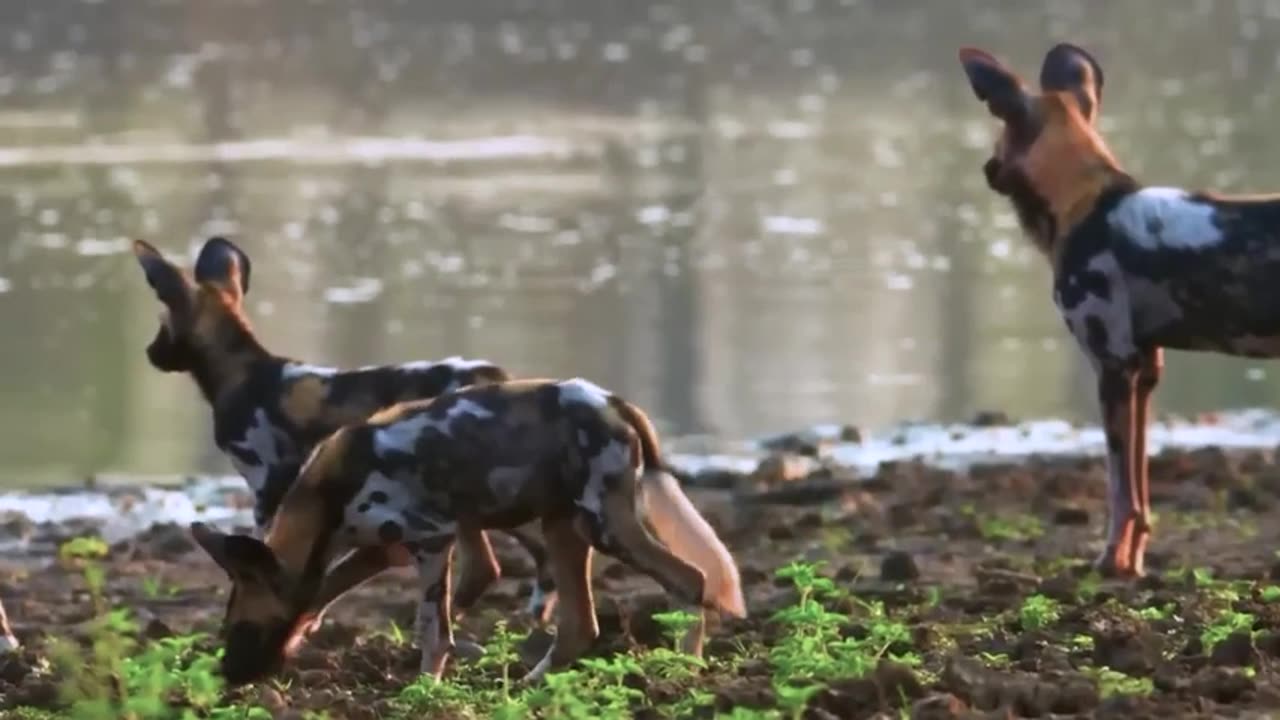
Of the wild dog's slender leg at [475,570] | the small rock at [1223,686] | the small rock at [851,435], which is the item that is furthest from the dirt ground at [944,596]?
the small rock at [851,435]

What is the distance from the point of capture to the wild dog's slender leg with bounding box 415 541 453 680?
239 inches

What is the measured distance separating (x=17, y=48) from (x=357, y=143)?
15077mm

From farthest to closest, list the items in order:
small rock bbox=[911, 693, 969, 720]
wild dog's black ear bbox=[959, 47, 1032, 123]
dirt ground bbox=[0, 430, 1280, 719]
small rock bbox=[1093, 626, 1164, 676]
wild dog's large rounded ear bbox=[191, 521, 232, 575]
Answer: wild dog's black ear bbox=[959, 47, 1032, 123]
wild dog's large rounded ear bbox=[191, 521, 232, 575]
small rock bbox=[1093, 626, 1164, 676]
dirt ground bbox=[0, 430, 1280, 719]
small rock bbox=[911, 693, 969, 720]

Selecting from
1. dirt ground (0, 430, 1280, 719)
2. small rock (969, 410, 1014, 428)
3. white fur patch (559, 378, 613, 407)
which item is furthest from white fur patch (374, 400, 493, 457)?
small rock (969, 410, 1014, 428)

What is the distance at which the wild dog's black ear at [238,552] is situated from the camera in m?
5.81

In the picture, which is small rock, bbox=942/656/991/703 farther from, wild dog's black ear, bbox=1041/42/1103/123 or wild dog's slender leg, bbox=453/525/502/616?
wild dog's black ear, bbox=1041/42/1103/123

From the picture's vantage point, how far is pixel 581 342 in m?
15.1

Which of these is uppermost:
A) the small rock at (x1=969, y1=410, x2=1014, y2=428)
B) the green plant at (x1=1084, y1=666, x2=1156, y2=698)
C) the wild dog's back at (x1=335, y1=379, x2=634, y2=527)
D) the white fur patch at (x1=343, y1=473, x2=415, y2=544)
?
the wild dog's back at (x1=335, y1=379, x2=634, y2=527)

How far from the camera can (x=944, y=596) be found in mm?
7051

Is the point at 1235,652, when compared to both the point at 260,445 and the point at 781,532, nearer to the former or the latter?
the point at 260,445

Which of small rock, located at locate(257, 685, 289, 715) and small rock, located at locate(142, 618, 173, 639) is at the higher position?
small rock, located at locate(257, 685, 289, 715)

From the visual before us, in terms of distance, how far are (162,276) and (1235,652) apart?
352 centimetres

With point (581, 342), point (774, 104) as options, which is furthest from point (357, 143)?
point (581, 342)

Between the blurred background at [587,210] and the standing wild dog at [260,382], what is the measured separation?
434 cm
